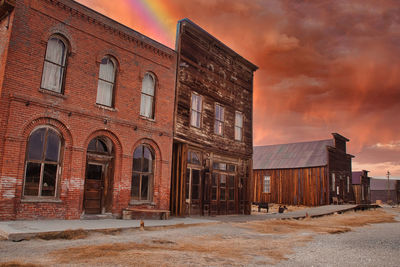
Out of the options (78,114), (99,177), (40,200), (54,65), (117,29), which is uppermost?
(117,29)

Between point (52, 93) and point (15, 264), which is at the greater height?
point (52, 93)

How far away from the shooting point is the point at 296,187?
113 feet

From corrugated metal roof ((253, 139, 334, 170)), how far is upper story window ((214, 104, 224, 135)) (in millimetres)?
18490

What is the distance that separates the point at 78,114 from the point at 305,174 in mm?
27494

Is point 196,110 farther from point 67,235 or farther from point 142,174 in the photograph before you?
point 67,235

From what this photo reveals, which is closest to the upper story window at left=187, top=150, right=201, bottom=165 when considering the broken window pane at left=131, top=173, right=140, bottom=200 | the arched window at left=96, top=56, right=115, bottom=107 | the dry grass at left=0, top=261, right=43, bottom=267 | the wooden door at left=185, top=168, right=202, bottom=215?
the wooden door at left=185, top=168, right=202, bottom=215

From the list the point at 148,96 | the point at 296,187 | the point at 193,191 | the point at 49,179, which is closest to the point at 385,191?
the point at 296,187

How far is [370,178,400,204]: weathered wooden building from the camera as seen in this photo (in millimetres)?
65500

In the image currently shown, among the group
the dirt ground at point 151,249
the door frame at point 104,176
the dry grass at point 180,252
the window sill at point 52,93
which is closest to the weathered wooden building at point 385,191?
the dirt ground at point 151,249

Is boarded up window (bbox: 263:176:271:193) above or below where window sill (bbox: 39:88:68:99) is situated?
below

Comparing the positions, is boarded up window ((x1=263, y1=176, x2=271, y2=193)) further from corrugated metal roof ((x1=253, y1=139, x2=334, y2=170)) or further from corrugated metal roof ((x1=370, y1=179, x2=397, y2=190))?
corrugated metal roof ((x1=370, y1=179, x2=397, y2=190))

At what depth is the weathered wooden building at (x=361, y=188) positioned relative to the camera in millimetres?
43747

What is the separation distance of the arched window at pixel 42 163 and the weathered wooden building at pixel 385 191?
214 ft

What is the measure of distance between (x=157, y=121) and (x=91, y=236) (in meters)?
6.83
